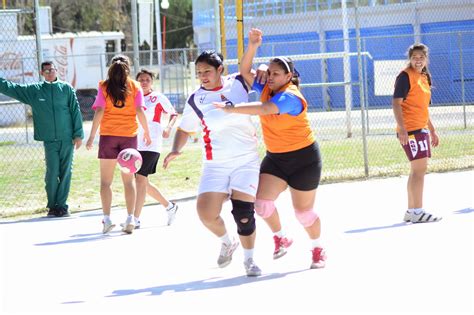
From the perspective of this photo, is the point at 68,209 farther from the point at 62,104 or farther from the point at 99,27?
the point at 99,27

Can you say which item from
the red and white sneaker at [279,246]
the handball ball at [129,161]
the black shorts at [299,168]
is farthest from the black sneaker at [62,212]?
the black shorts at [299,168]

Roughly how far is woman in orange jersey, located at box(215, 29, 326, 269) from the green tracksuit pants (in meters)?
5.08

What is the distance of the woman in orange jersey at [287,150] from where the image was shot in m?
8.04

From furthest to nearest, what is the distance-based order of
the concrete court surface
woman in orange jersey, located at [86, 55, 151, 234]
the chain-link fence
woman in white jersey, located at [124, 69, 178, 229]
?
the chain-link fence, woman in white jersey, located at [124, 69, 178, 229], woman in orange jersey, located at [86, 55, 151, 234], the concrete court surface

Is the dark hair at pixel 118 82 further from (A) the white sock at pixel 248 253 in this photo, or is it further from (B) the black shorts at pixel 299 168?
(A) the white sock at pixel 248 253

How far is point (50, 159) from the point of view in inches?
503

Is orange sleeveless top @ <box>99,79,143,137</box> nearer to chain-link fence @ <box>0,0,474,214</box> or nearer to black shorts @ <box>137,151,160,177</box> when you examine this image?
black shorts @ <box>137,151,160,177</box>

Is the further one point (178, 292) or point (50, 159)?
point (50, 159)

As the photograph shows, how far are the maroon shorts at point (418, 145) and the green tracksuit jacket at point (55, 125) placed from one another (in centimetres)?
438

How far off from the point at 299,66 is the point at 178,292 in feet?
90.5

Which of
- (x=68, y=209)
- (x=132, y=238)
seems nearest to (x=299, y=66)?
(x=68, y=209)

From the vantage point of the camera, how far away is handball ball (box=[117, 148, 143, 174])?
33.4 ft

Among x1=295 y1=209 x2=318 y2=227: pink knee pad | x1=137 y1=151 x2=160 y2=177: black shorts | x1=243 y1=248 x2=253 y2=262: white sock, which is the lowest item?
x1=243 y1=248 x2=253 y2=262: white sock

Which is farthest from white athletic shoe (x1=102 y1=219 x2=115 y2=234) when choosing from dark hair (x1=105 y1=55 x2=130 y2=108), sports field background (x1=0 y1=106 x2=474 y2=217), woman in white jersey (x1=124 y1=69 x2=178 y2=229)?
sports field background (x1=0 y1=106 x2=474 y2=217)
